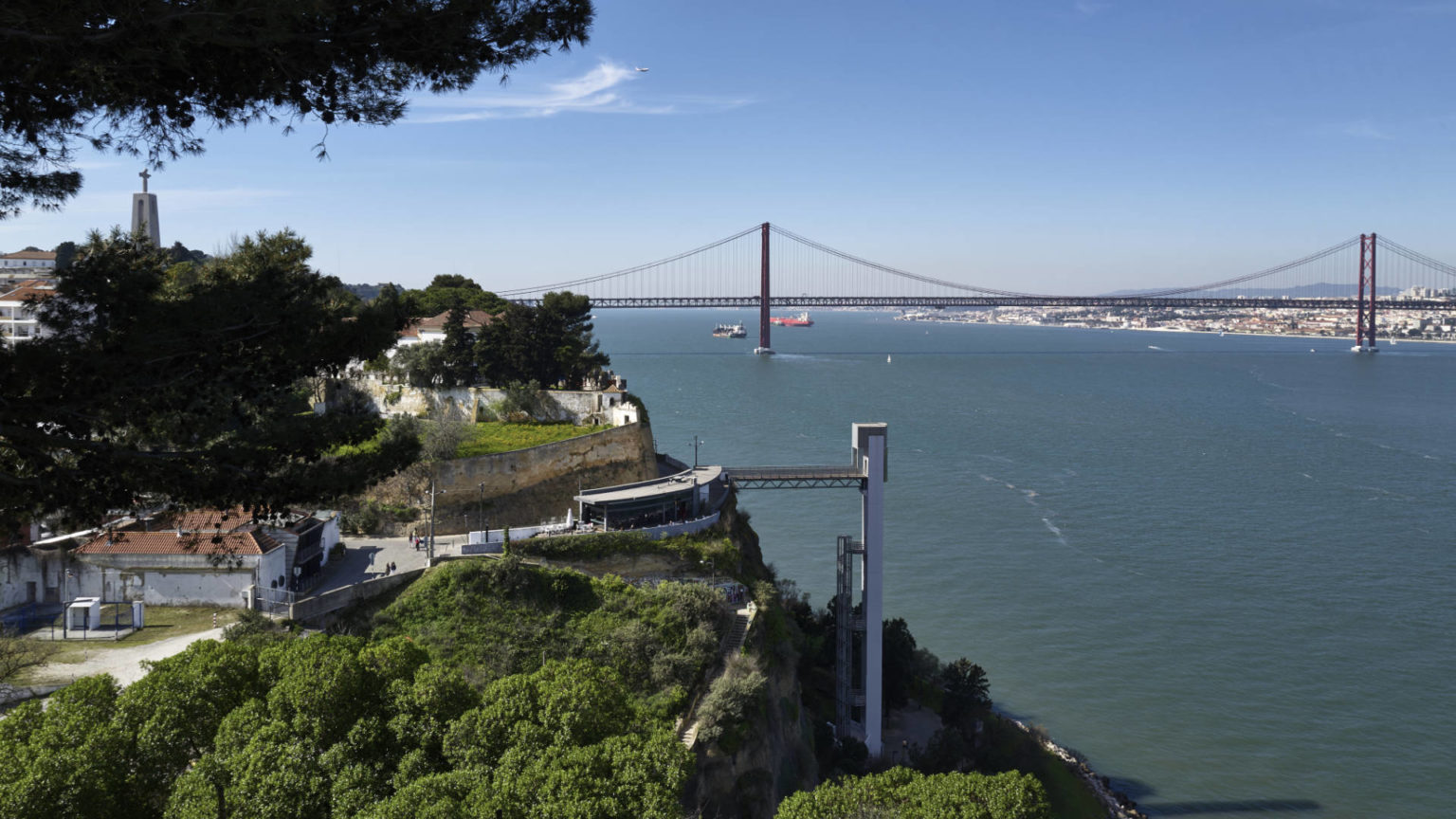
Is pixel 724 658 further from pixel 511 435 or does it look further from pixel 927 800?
pixel 511 435

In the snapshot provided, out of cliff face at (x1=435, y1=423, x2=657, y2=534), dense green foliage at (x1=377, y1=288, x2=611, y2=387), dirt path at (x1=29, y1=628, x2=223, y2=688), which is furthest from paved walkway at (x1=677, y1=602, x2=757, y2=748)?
dense green foliage at (x1=377, y1=288, x2=611, y2=387)

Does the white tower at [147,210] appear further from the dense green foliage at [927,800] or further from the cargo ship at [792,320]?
the cargo ship at [792,320]

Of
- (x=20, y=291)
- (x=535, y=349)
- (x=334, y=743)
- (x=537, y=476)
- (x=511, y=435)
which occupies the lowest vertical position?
(x=334, y=743)

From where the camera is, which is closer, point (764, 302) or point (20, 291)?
point (20, 291)

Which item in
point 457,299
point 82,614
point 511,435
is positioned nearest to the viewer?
point 82,614

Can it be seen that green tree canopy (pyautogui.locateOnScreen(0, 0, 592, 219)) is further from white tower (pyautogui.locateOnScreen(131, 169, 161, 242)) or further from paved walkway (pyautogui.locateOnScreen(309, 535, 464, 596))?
white tower (pyautogui.locateOnScreen(131, 169, 161, 242))

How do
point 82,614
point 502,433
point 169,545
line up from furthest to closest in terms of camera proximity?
point 502,433, point 169,545, point 82,614

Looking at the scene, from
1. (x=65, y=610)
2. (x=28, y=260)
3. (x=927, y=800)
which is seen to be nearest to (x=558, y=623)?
(x=65, y=610)
